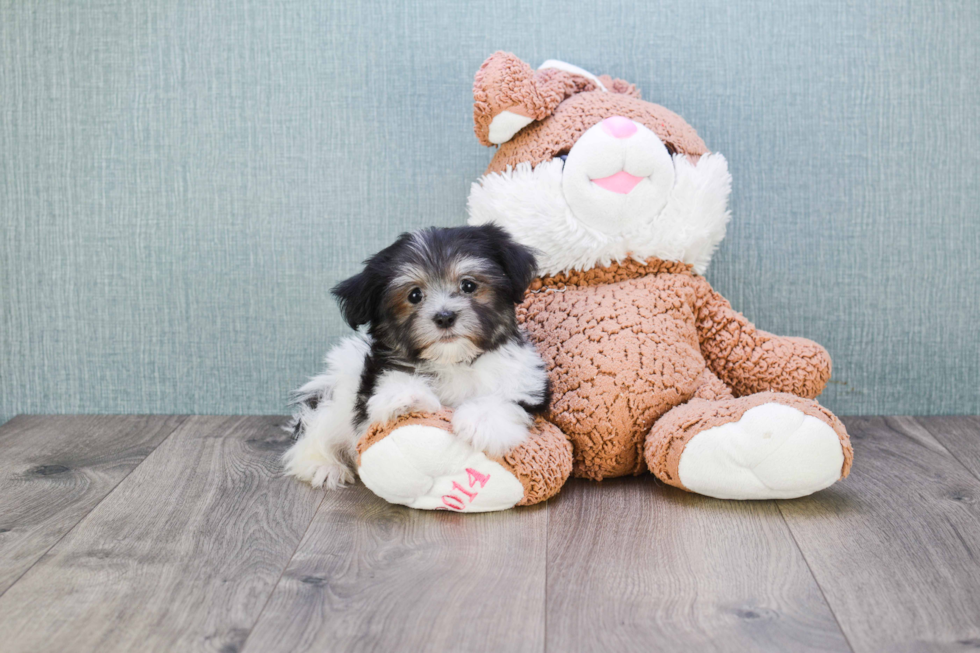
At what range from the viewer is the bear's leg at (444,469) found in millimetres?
1540

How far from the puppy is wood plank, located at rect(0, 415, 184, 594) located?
61cm

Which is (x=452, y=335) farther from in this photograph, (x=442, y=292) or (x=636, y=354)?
(x=636, y=354)

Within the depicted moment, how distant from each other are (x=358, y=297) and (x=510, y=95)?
0.60 m

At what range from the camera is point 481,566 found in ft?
4.51

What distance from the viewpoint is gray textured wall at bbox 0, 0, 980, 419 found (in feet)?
7.25

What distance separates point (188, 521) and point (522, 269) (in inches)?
32.7

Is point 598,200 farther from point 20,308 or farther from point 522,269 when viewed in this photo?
point 20,308

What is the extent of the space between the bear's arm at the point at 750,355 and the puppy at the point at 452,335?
1.56 ft

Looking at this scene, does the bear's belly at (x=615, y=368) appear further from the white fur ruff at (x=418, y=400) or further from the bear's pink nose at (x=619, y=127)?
the bear's pink nose at (x=619, y=127)

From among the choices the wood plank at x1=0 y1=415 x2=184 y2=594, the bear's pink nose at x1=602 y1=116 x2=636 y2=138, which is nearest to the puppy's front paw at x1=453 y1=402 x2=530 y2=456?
the bear's pink nose at x1=602 y1=116 x2=636 y2=138

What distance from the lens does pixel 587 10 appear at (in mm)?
2201

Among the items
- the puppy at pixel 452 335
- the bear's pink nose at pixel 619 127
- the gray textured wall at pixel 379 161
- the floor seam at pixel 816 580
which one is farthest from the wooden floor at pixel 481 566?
the bear's pink nose at pixel 619 127

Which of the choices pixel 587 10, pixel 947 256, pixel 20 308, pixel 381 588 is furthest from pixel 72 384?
pixel 947 256

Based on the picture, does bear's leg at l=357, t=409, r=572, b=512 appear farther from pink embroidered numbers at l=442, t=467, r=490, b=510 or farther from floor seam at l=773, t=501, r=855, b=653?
floor seam at l=773, t=501, r=855, b=653
